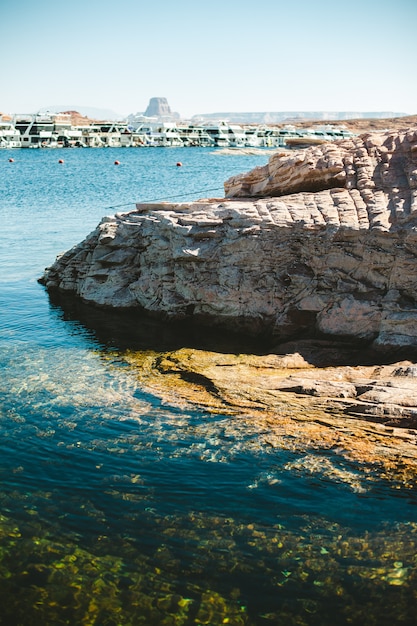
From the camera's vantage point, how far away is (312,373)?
16031 mm

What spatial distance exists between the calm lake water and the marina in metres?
140

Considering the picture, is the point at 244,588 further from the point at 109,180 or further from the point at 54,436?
the point at 109,180

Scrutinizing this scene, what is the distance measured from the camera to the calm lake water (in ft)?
29.9

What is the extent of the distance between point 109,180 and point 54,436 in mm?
62519

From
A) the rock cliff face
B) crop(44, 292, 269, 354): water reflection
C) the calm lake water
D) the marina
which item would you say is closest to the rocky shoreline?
the rock cliff face

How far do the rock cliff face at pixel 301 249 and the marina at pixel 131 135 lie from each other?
13158 centimetres

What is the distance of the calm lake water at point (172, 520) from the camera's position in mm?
9125

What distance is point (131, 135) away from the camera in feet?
526

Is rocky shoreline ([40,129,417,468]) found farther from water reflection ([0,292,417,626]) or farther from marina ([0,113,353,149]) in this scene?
marina ([0,113,353,149])

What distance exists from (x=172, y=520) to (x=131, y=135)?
15791 centimetres

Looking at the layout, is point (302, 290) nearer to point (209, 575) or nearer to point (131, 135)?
point (209, 575)

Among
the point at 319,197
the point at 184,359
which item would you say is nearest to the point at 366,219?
the point at 319,197

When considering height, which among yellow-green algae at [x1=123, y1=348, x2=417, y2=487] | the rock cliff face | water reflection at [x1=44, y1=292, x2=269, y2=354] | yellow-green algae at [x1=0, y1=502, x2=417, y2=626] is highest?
the rock cliff face

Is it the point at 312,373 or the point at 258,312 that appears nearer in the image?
the point at 312,373
